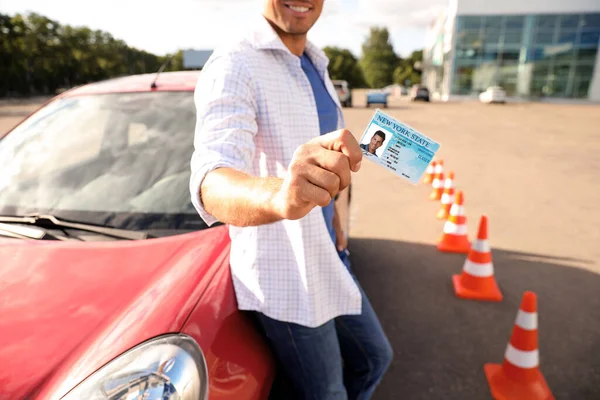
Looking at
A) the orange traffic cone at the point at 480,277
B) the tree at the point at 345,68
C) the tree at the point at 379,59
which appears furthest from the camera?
the tree at the point at 345,68

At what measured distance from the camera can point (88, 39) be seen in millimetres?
50500

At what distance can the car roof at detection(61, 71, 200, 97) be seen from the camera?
2.32 m

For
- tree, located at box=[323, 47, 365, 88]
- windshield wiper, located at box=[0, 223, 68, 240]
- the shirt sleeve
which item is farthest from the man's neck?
tree, located at box=[323, 47, 365, 88]

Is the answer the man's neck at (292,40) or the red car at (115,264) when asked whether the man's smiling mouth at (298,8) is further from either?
the red car at (115,264)

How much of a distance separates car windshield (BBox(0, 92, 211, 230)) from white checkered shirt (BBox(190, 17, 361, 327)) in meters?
0.41

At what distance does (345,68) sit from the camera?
7994cm

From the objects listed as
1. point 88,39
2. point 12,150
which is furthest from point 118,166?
point 88,39

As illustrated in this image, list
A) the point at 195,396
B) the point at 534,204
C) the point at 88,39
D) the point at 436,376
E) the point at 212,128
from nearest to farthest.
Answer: the point at 195,396
the point at 212,128
the point at 436,376
the point at 534,204
the point at 88,39

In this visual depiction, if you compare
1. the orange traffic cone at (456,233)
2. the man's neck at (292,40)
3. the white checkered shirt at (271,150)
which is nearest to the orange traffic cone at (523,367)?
the white checkered shirt at (271,150)

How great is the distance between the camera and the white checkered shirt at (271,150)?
1284 mm

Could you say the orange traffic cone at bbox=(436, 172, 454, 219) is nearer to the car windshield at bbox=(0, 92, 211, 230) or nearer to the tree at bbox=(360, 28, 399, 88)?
the car windshield at bbox=(0, 92, 211, 230)

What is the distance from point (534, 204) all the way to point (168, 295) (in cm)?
587

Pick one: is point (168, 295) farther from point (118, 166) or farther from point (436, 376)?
point (436, 376)

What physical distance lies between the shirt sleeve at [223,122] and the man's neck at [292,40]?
0.27 m
